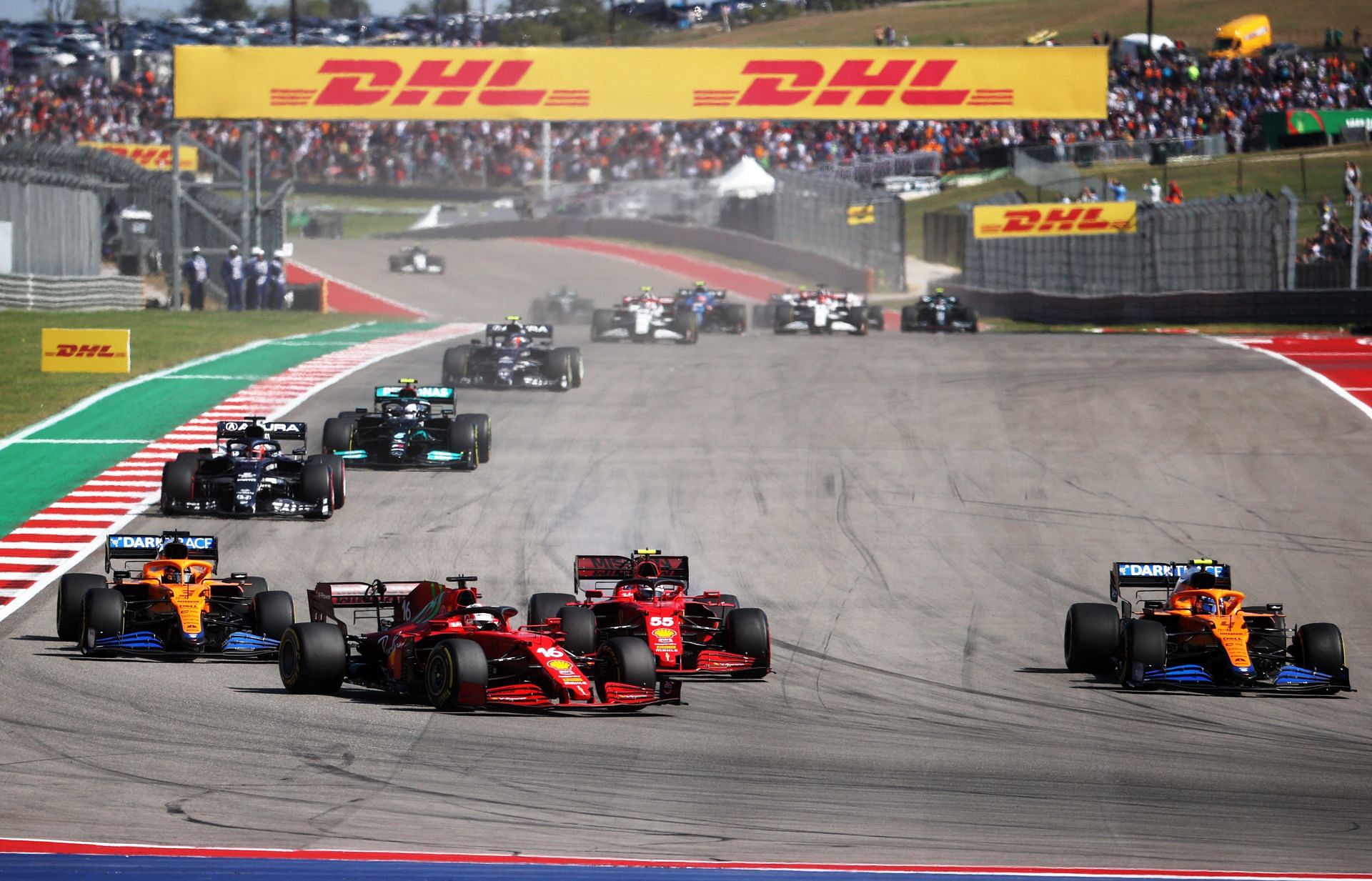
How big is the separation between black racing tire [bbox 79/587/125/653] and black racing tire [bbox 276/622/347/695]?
1926 millimetres

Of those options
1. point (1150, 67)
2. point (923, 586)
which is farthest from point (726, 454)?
point (1150, 67)

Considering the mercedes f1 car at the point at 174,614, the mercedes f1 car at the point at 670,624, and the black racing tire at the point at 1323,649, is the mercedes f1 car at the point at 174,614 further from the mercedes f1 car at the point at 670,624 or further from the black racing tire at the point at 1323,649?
→ the black racing tire at the point at 1323,649

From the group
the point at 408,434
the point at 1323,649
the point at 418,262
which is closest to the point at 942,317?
the point at 408,434

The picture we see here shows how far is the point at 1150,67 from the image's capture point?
67438mm

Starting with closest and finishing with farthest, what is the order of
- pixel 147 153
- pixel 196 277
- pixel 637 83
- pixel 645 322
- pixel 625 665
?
pixel 625 665, pixel 645 322, pixel 637 83, pixel 196 277, pixel 147 153

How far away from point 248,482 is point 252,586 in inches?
234

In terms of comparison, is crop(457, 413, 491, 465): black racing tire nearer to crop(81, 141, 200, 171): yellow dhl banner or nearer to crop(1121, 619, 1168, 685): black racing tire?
crop(1121, 619, 1168, 685): black racing tire

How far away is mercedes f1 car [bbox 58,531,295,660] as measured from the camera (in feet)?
51.3

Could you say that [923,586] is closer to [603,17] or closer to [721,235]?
Answer: [721,235]

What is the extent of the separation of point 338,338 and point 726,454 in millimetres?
16147

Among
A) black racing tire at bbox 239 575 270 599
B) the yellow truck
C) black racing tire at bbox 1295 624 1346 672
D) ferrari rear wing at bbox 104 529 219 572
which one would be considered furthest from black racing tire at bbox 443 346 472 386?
the yellow truck

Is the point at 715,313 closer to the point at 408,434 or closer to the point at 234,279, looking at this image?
the point at 234,279

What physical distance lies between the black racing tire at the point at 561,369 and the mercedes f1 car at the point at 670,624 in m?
16.0

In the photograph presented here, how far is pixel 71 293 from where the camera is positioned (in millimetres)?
44625
